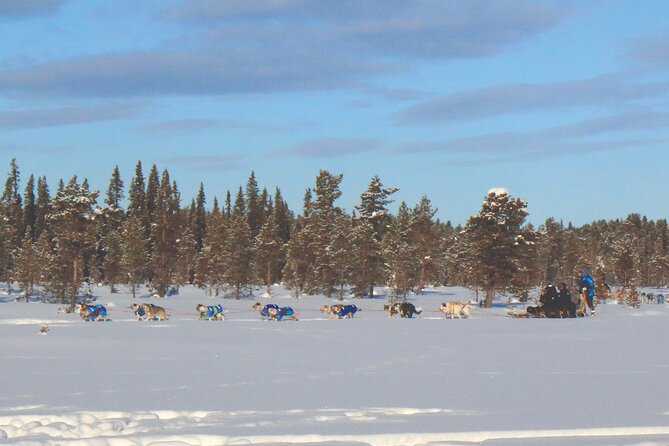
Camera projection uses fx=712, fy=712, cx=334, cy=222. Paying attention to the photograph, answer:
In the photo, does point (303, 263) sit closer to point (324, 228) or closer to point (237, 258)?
point (324, 228)

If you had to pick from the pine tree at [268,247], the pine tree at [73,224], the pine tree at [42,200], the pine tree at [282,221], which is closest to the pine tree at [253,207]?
the pine tree at [282,221]

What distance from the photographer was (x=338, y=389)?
966 centimetres

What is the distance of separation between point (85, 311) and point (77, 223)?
2299 cm

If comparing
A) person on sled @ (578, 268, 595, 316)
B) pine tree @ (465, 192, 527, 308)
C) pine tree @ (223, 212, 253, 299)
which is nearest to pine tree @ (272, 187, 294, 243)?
pine tree @ (223, 212, 253, 299)

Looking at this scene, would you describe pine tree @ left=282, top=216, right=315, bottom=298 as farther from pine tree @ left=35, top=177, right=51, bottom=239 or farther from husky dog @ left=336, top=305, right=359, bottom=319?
pine tree @ left=35, top=177, right=51, bottom=239

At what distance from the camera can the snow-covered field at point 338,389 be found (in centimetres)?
709

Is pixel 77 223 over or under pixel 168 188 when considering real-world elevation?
under

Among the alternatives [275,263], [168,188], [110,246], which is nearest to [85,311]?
[275,263]

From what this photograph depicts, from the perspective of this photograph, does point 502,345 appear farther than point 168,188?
No

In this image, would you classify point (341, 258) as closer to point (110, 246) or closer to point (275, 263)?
point (275, 263)

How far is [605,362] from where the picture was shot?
40.0ft

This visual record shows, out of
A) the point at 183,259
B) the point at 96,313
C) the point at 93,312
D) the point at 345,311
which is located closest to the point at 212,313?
the point at 96,313

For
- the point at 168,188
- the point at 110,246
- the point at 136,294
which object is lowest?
the point at 136,294

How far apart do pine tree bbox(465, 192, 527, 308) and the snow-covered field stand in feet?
84.0
